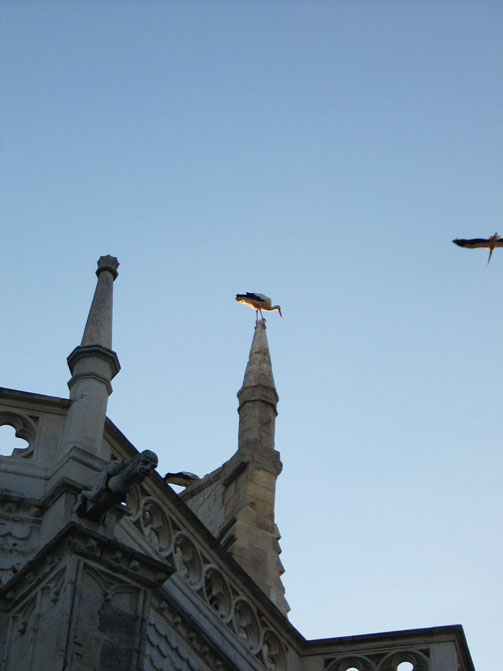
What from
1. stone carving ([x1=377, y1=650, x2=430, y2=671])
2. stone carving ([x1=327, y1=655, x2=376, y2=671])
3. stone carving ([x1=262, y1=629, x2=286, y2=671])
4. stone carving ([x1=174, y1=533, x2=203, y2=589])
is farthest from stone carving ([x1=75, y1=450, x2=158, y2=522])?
stone carving ([x1=377, y1=650, x2=430, y2=671])

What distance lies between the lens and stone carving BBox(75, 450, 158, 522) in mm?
13977

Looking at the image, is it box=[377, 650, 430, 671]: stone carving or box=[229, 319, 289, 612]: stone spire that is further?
box=[229, 319, 289, 612]: stone spire

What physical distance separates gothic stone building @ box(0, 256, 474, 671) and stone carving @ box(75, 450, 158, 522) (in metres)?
0.01

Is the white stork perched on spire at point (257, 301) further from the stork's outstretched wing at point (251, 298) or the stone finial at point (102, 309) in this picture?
the stone finial at point (102, 309)

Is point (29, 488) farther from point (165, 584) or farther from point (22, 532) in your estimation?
point (165, 584)

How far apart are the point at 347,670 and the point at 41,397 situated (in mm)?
4552

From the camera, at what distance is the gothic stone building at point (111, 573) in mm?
13688

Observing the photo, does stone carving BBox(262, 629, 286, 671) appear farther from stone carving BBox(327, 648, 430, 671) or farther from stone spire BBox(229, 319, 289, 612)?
stone spire BBox(229, 319, 289, 612)

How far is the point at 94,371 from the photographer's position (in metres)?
16.2

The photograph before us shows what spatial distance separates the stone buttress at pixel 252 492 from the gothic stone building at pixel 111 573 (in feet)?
15.9

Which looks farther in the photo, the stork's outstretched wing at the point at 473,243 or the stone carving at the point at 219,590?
the stork's outstretched wing at the point at 473,243

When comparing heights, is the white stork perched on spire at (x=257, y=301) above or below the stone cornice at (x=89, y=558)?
above

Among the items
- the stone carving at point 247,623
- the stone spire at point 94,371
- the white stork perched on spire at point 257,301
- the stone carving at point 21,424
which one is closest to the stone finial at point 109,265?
the stone spire at point 94,371

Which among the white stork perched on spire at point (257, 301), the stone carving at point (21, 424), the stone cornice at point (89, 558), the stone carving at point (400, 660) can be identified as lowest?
the stone cornice at point (89, 558)
